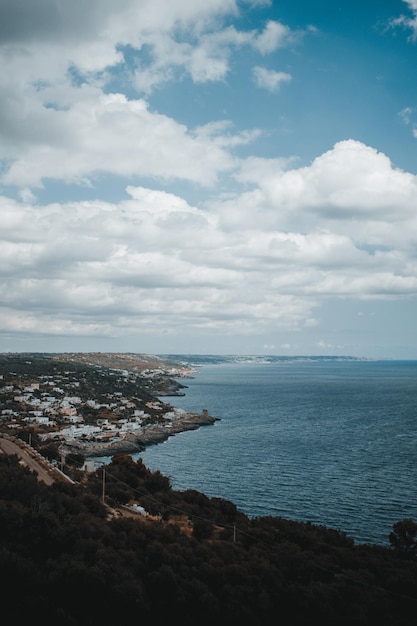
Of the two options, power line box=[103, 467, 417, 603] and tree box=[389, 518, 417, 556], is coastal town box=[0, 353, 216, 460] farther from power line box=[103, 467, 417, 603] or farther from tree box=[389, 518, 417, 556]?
tree box=[389, 518, 417, 556]

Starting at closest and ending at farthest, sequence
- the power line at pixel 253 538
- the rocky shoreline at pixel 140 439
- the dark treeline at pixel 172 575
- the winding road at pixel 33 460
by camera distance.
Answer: the dark treeline at pixel 172 575, the power line at pixel 253 538, the winding road at pixel 33 460, the rocky shoreline at pixel 140 439

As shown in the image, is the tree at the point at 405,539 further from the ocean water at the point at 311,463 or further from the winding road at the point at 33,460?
the winding road at the point at 33,460

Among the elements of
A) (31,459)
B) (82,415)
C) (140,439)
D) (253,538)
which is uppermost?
(253,538)

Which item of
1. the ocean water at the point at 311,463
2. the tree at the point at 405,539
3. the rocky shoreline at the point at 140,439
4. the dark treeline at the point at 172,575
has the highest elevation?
the dark treeline at the point at 172,575

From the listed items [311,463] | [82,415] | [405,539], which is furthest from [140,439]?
[405,539]

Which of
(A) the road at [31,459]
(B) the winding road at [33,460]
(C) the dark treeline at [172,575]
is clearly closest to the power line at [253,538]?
(C) the dark treeline at [172,575]

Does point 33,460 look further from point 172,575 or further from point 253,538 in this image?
point 172,575

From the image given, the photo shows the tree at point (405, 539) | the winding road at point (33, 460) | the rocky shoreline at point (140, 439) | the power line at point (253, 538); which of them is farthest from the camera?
the rocky shoreline at point (140, 439)

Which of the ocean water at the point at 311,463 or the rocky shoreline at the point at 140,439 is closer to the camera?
the ocean water at the point at 311,463

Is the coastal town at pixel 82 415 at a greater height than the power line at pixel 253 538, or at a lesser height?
lesser

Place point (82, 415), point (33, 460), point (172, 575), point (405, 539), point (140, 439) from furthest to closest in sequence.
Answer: point (82, 415)
point (140, 439)
point (33, 460)
point (405, 539)
point (172, 575)
